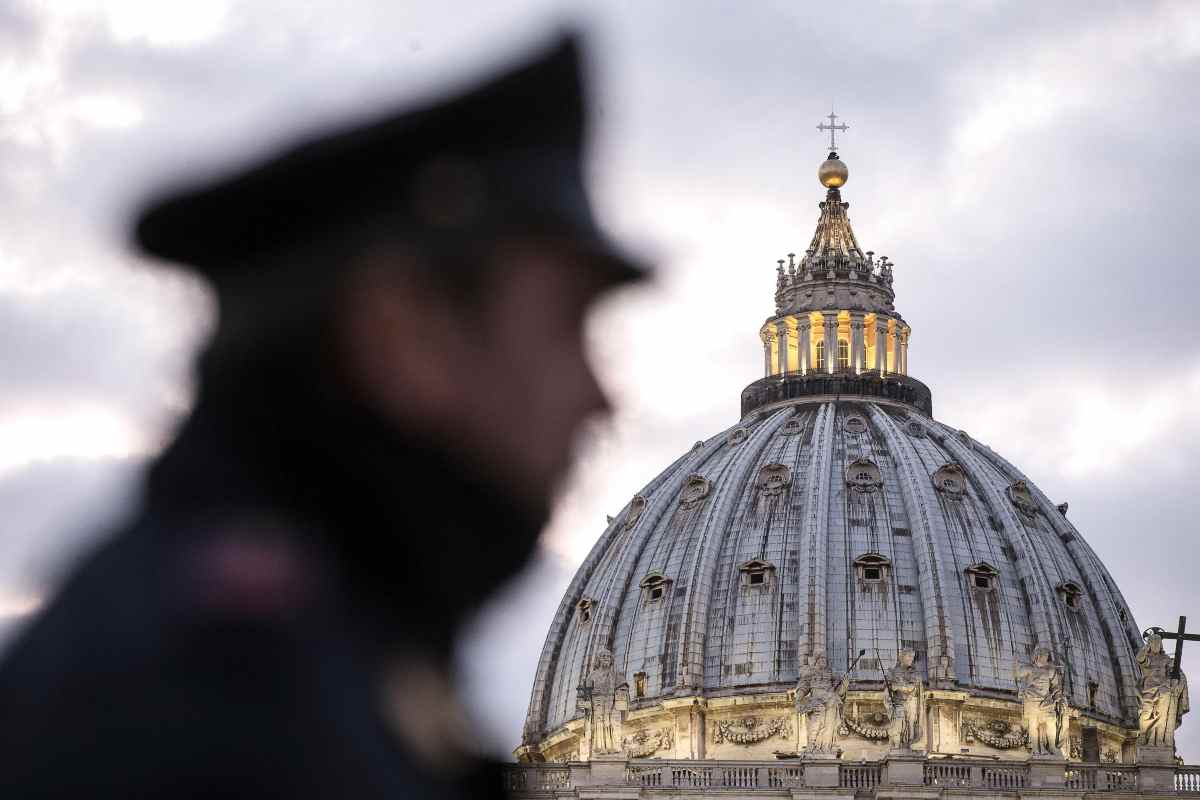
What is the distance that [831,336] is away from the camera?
433 feet

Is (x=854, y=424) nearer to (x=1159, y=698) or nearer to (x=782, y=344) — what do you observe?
(x=782, y=344)

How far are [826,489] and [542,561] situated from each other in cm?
11435

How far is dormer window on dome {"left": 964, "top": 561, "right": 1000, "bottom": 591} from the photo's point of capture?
115 m

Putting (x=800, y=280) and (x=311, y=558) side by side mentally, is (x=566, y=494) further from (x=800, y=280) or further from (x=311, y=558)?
(x=800, y=280)

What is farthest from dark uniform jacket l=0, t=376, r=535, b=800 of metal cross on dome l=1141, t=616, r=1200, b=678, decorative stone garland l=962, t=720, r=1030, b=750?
decorative stone garland l=962, t=720, r=1030, b=750

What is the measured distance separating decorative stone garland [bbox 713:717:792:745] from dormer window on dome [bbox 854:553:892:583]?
9347 mm

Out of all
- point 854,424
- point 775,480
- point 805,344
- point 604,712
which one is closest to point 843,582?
point 775,480

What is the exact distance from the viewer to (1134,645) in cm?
12000

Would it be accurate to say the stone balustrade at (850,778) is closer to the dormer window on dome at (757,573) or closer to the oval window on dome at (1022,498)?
the dormer window on dome at (757,573)

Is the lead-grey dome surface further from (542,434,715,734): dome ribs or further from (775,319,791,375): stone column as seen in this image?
(775,319,791,375): stone column

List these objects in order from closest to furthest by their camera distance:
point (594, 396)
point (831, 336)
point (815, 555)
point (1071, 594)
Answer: point (594, 396), point (815, 555), point (1071, 594), point (831, 336)

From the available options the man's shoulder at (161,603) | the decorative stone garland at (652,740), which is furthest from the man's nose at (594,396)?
the decorative stone garland at (652,740)

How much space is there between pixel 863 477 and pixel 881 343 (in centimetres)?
1405

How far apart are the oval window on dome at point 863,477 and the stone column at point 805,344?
38.9 ft
